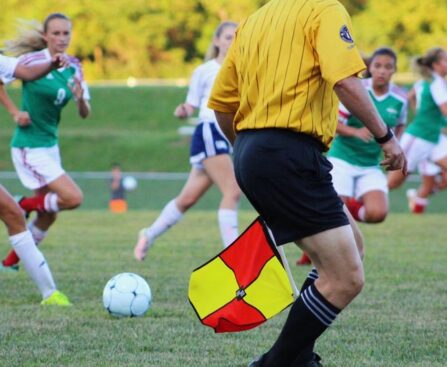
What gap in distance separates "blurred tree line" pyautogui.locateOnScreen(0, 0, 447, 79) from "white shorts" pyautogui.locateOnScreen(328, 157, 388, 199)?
1267 inches

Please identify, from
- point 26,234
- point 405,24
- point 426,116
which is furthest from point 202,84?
point 405,24

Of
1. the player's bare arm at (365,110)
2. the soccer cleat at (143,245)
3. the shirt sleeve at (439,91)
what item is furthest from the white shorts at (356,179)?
the player's bare arm at (365,110)

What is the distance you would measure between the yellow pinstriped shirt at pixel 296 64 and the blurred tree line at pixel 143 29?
36897mm

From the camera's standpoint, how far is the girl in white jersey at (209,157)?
8.90 m

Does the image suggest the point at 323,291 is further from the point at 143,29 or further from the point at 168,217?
the point at 143,29

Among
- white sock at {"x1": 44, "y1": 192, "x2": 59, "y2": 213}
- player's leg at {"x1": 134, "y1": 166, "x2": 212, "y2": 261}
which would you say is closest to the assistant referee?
white sock at {"x1": 44, "y1": 192, "x2": 59, "y2": 213}

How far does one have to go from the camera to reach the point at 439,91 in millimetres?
12016

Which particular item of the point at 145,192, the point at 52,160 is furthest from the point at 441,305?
the point at 145,192

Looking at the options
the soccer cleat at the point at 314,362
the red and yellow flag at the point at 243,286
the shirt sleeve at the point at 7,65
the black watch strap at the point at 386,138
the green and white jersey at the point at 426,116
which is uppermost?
the black watch strap at the point at 386,138

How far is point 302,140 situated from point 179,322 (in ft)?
7.14

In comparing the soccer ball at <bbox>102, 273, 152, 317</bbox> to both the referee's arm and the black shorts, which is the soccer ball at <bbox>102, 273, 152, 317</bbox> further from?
the black shorts

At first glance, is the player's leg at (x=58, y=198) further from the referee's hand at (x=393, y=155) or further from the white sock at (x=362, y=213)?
the referee's hand at (x=393, y=155)

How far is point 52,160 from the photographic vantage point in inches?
337

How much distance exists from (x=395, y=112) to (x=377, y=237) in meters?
3.45
